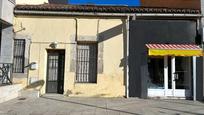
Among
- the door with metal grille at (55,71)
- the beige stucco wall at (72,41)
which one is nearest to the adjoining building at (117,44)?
the beige stucco wall at (72,41)

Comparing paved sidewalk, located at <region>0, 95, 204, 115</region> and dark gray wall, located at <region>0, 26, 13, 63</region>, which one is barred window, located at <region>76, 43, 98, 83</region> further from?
dark gray wall, located at <region>0, 26, 13, 63</region>

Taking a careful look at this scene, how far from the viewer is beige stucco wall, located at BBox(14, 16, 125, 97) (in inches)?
617

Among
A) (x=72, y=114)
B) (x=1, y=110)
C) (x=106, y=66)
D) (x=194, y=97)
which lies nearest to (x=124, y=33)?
(x=106, y=66)

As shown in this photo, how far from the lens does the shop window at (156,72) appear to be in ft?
51.8

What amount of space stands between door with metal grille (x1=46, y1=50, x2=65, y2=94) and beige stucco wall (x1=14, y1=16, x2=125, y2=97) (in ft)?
1.32

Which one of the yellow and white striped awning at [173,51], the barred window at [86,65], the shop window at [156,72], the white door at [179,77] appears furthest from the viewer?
the barred window at [86,65]

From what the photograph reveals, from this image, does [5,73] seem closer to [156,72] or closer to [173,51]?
[156,72]

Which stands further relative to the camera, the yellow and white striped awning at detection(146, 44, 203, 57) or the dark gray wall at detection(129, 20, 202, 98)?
the dark gray wall at detection(129, 20, 202, 98)

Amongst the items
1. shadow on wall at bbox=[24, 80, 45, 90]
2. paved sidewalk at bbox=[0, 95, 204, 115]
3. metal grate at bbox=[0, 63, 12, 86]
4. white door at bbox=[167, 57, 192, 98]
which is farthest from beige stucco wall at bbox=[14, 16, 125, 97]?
white door at bbox=[167, 57, 192, 98]

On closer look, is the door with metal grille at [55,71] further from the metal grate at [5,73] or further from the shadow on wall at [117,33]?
the shadow on wall at [117,33]

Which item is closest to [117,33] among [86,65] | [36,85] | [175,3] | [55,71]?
[86,65]

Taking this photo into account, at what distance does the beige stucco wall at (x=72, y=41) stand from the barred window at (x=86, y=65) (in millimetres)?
436

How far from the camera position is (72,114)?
10891 mm

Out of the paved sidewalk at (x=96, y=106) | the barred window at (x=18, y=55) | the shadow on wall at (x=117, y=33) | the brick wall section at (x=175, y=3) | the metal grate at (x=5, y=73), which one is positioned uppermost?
the brick wall section at (x=175, y=3)
